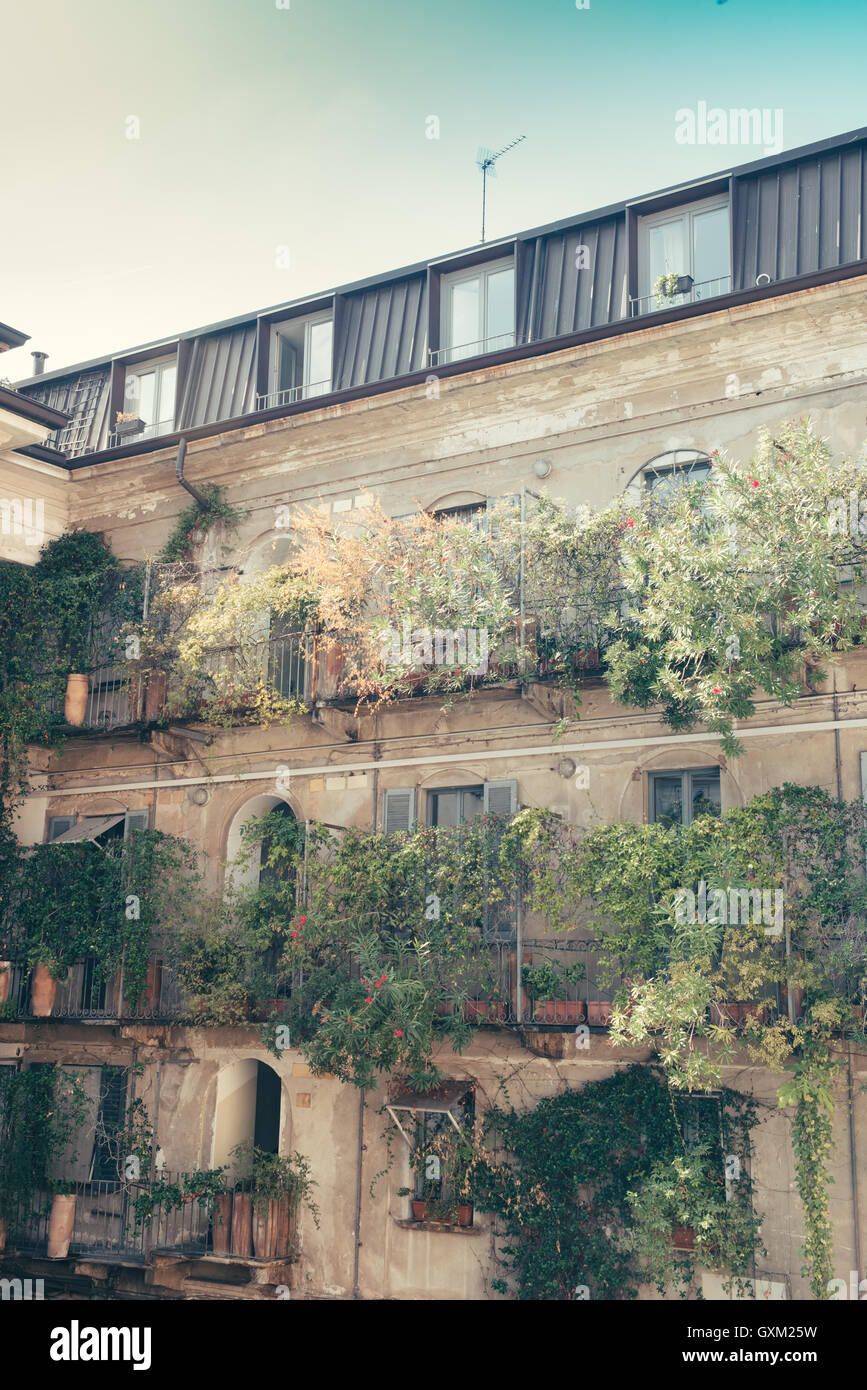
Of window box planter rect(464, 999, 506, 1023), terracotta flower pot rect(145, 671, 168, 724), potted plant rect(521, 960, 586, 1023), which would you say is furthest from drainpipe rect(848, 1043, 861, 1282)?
terracotta flower pot rect(145, 671, 168, 724)

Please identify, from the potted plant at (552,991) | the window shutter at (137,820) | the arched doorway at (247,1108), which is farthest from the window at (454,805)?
the window shutter at (137,820)

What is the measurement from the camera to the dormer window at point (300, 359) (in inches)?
771

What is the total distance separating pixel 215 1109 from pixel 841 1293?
26.9ft

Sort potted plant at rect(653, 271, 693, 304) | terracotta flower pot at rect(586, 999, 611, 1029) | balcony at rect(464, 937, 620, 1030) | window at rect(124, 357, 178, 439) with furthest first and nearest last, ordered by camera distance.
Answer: window at rect(124, 357, 178, 439) < potted plant at rect(653, 271, 693, 304) < balcony at rect(464, 937, 620, 1030) < terracotta flower pot at rect(586, 999, 611, 1029)

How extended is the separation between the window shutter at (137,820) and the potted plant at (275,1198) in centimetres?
499

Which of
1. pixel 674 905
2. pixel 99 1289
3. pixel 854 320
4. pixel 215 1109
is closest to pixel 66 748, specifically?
pixel 215 1109

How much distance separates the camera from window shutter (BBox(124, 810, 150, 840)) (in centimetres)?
1919

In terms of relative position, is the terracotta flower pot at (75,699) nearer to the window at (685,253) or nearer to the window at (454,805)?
the window at (454,805)

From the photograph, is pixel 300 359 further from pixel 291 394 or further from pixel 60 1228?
pixel 60 1228

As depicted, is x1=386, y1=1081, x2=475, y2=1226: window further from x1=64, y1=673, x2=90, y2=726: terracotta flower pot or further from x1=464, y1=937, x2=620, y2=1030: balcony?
x1=64, y1=673, x2=90, y2=726: terracotta flower pot

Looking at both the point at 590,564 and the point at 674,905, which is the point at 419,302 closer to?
the point at 590,564

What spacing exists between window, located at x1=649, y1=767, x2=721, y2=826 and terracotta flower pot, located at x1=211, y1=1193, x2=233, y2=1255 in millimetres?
6903

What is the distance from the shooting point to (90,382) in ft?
71.9

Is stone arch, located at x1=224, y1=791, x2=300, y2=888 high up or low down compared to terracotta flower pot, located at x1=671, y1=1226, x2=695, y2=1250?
up
